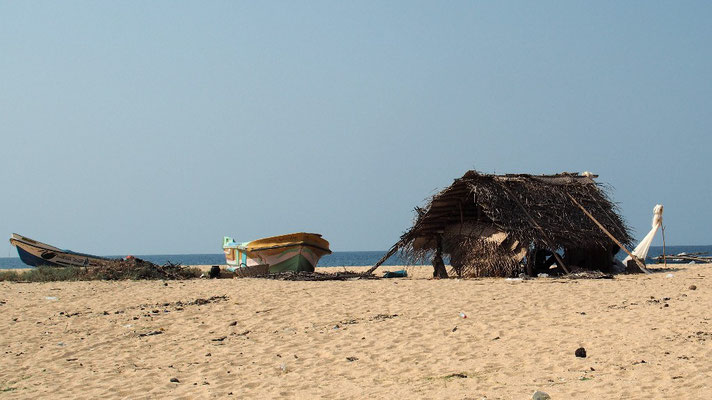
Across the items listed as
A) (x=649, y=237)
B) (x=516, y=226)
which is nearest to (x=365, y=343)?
(x=516, y=226)

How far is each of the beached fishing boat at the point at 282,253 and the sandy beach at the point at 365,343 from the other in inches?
280

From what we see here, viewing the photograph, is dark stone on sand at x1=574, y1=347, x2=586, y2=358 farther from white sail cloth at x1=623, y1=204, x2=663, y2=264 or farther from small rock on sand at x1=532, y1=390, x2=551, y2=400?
white sail cloth at x1=623, y1=204, x2=663, y2=264

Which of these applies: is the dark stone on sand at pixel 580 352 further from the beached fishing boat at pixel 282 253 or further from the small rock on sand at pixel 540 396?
the beached fishing boat at pixel 282 253

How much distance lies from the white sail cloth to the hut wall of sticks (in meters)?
2.19

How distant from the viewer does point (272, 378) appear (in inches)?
283

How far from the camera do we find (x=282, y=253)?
2106 cm

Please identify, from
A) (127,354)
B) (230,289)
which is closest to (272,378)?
(127,354)

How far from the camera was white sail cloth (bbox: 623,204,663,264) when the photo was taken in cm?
2080

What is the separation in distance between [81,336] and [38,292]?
19.7 feet

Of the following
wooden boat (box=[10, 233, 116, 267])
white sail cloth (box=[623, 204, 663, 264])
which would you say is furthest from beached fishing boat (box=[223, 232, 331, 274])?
white sail cloth (box=[623, 204, 663, 264])

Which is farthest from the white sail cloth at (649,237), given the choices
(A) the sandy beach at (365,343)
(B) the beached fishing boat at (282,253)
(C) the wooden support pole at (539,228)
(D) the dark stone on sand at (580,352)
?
(D) the dark stone on sand at (580,352)

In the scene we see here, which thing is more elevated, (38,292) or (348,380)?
(38,292)

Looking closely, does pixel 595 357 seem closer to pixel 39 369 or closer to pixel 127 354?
pixel 127 354

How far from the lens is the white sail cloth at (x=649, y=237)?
20.8m
